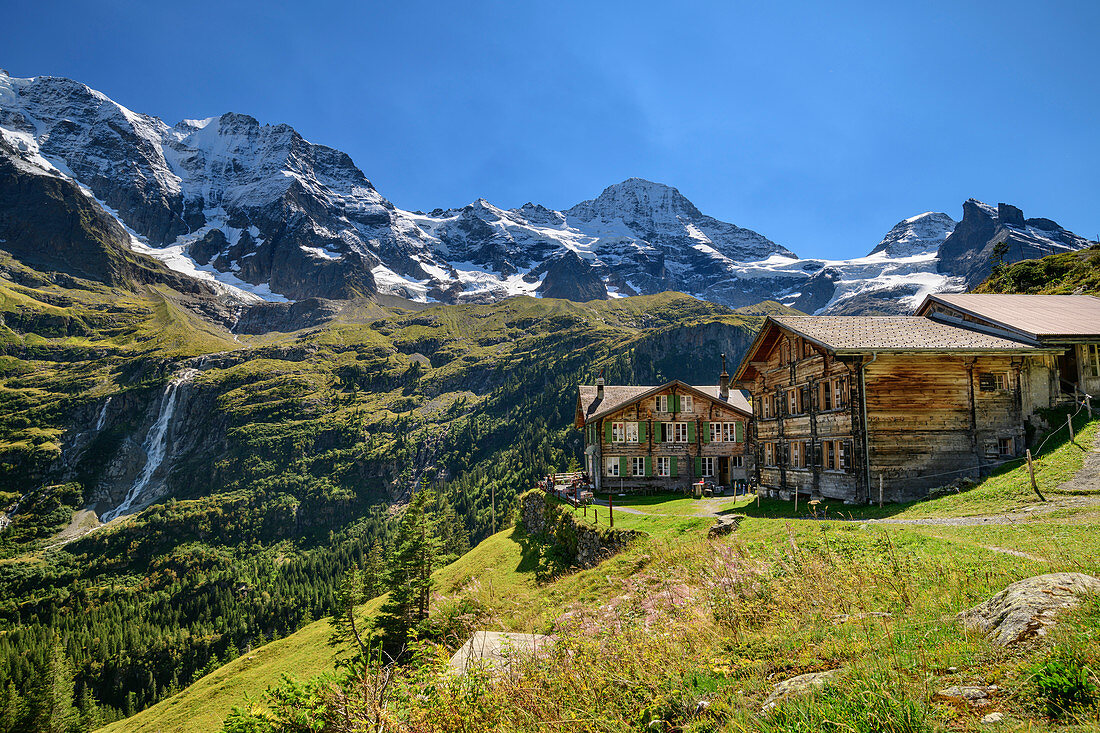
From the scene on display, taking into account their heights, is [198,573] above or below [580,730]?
below

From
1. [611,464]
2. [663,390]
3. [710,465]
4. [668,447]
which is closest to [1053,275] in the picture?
[710,465]

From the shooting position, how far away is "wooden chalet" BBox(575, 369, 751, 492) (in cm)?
4819

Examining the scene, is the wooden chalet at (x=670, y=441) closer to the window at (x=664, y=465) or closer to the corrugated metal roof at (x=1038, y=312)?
the window at (x=664, y=465)

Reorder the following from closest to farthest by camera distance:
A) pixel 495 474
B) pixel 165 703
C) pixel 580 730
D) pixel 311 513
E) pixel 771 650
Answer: pixel 580 730
pixel 771 650
pixel 165 703
pixel 495 474
pixel 311 513

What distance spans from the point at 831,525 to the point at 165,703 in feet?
198

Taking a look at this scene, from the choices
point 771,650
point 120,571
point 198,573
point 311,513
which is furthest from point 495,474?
point 771,650

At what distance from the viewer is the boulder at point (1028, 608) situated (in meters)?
5.41

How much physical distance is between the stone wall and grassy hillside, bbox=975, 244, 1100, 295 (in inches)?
1798

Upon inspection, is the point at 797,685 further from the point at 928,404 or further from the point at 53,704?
the point at 53,704

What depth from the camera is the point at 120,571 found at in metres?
156

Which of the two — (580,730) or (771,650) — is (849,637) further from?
(580,730)

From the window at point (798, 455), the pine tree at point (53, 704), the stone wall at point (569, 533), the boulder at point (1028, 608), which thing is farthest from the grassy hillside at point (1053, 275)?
the pine tree at point (53, 704)

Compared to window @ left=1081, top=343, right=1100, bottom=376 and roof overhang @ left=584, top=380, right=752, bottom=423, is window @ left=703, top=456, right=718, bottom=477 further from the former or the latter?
window @ left=1081, top=343, right=1100, bottom=376

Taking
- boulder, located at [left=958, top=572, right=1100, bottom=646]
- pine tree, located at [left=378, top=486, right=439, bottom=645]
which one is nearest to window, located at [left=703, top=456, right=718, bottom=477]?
pine tree, located at [left=378, top=486, right=439, bottom=645]
